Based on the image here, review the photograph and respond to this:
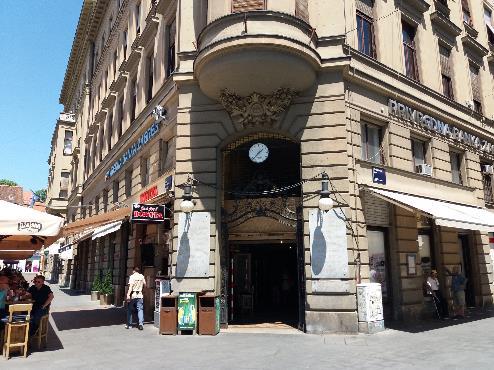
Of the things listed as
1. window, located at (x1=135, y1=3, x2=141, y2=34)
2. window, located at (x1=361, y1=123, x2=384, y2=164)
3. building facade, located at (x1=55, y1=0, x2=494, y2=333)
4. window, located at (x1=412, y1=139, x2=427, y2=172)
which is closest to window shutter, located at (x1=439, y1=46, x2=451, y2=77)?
building facade, located at (x1=55, y1=0, x2=494, y2=333)

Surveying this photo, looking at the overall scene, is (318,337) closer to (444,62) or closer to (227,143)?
(227,143)

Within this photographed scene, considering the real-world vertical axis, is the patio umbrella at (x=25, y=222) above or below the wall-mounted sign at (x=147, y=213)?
below

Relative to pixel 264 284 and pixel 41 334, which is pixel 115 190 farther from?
pixel 41 334

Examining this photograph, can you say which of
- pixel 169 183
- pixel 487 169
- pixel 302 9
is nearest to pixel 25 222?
pixel 169 183

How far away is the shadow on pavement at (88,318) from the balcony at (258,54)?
875cm

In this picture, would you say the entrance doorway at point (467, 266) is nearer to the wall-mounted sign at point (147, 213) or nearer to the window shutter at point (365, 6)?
the window shutter at point (365, 6)

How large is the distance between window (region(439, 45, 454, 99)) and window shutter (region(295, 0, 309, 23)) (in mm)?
8181

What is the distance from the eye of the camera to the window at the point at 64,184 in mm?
42750

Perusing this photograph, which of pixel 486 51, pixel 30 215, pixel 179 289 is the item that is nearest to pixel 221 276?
pixel 179 289

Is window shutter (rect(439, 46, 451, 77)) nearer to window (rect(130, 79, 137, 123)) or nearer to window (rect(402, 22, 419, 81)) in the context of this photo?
window (rect(402, 22, 419, 81))

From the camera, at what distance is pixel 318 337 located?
10.3 m

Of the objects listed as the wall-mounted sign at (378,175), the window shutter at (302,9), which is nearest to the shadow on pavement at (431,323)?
the wall-mounted sign at (378,175)

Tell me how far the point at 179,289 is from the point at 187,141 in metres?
4.66

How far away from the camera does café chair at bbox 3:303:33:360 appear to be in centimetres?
849
